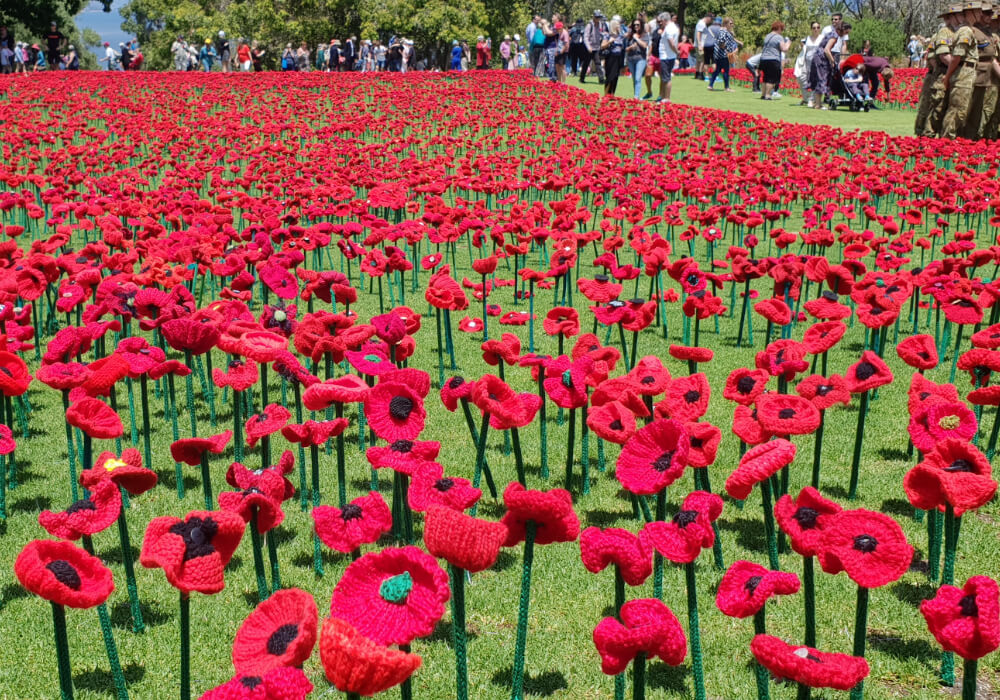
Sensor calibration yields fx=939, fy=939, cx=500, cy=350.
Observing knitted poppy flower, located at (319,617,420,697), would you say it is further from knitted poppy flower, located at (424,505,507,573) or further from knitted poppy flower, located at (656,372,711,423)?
knitted poppy flower, located at (656,372,711,423)

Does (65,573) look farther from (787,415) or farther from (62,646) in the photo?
(787,415)

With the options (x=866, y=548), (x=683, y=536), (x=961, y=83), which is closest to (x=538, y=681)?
(x=683, y=536)

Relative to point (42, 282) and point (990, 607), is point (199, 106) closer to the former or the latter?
point (42, 282)

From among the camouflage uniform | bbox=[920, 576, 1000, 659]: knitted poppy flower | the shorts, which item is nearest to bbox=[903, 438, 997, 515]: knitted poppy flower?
bbox=[920, 576, 1000, 659]: knitted poppy flower

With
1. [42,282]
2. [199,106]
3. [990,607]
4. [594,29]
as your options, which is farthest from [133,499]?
[594,29]

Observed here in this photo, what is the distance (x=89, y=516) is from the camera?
122 inches

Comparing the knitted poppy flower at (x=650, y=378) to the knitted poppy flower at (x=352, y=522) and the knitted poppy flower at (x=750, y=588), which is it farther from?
the knitted poppy flower at (x=750, y=588)

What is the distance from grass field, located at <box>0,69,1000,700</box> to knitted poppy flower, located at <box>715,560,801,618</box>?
115 centimetres

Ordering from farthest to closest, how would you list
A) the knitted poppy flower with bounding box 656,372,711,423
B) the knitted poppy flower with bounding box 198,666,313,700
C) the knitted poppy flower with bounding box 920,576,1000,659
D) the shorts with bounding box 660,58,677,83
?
the shorts with bounding box 660,58,677,83
the knitted poppy flower with bounding box 656,372,711,423
the knitted poppy flower with bounding box 920,576,1000,659
the knitted poppy flower with bounding box 198,666,313,700

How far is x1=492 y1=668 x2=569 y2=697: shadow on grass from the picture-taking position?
12.2 ft

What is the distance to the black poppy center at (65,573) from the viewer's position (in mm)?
2480

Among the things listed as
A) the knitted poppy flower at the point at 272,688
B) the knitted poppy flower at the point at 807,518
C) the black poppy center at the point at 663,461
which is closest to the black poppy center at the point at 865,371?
the black poppy center at the point at 663,461

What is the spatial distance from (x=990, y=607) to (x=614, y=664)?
947 millimetres

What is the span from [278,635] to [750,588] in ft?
4.25
